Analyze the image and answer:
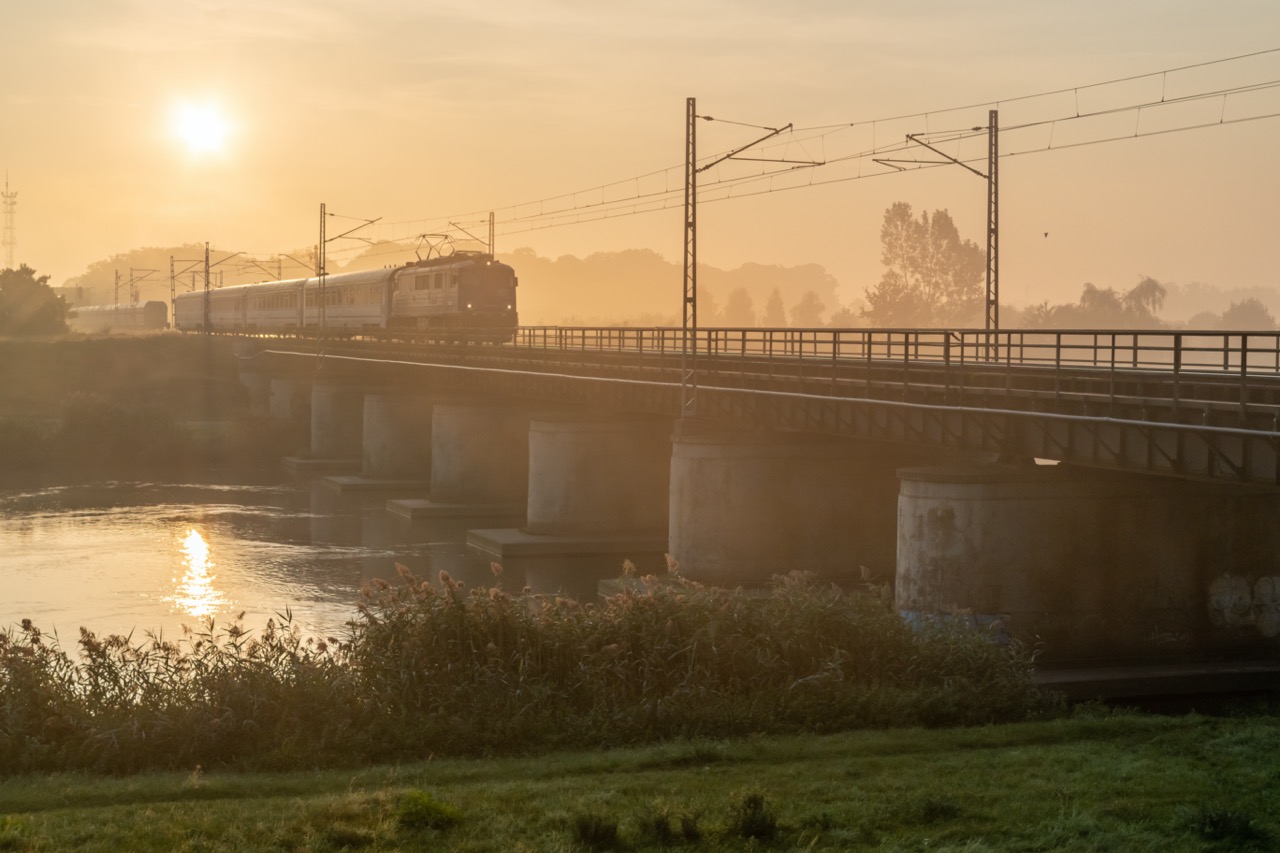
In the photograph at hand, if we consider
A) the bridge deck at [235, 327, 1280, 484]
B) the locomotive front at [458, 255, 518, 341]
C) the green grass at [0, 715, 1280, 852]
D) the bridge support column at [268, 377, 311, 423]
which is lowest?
the green grass at [0, 715, 1280, 852]

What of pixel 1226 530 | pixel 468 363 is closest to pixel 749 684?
pixel 1226 530

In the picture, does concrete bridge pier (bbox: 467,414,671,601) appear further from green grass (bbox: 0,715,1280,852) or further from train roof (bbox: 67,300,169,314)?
train roof (bbox: 67,300,169,314)

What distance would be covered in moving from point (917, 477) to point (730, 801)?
51.5ft

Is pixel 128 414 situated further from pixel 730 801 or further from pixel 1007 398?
pixel 730 801

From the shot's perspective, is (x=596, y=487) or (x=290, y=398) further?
(x=290, y=398)

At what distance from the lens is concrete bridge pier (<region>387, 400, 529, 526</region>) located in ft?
191

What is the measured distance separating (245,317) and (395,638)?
98091 millimetres

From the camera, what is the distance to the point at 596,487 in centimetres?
4772

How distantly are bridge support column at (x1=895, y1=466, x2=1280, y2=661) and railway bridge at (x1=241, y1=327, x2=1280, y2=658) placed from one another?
0.14ft

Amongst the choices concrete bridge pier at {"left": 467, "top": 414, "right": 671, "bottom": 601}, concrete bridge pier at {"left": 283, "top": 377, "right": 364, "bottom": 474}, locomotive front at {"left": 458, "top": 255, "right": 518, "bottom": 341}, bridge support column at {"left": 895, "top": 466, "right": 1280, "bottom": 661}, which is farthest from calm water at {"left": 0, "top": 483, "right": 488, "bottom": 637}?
A: bridge support column at {"left": 895, "top": 466, "right": 1280, "bottom": 661}

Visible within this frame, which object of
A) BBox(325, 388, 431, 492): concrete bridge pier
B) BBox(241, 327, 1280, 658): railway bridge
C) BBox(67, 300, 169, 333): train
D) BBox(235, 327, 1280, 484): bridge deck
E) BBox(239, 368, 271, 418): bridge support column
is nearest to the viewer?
BBox(235, 327, 1280, 484): bridge deck

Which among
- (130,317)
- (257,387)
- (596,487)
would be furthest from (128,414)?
(130,317)

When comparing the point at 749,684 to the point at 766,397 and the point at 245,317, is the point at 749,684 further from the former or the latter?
the point at 245,317

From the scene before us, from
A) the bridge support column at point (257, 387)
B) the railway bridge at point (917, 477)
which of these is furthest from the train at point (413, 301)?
the railway bridge at point (917, 477)
